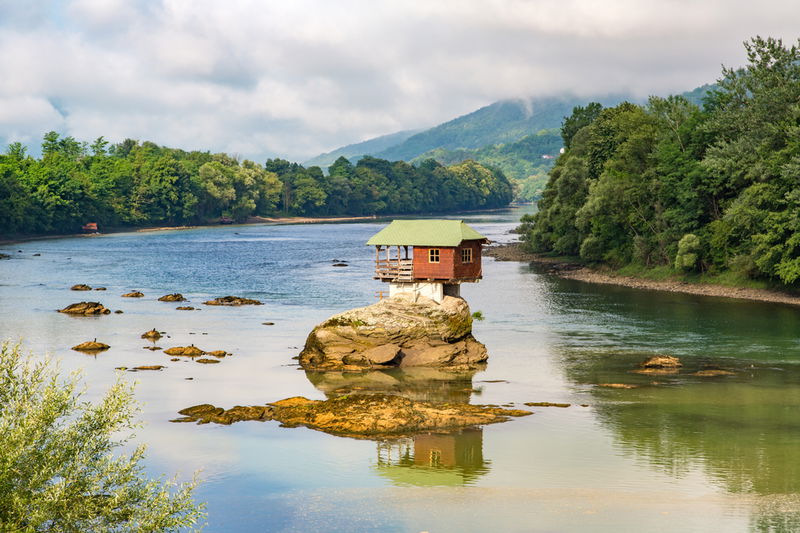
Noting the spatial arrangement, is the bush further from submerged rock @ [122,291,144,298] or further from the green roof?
submerged rock @ [122,291,144,298]

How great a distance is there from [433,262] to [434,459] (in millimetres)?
26323

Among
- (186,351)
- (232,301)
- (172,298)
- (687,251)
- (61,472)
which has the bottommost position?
(186,351)

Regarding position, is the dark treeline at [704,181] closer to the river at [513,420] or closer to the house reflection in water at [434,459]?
the river at [513,420]

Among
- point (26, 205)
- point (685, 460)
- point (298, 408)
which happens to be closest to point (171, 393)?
point (298, 408)

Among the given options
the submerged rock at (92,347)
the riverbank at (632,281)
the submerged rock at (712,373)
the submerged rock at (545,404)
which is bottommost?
the submerged rock at (545,404)

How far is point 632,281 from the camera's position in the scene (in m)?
110

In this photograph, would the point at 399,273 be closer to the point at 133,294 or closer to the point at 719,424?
the point at 719,424

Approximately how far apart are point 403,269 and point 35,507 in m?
44.5

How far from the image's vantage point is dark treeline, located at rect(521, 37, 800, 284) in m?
87.6

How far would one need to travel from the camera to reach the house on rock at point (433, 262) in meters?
66.0

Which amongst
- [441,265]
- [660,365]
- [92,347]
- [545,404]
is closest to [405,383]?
[545,404]

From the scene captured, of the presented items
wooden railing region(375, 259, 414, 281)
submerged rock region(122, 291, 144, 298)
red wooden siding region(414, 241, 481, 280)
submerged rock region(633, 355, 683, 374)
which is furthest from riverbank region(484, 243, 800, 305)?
submerged rock region(122, 291, 144, 298)

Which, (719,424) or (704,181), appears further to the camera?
(704,181)

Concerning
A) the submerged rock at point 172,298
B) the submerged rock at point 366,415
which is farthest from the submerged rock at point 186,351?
the submerged rock at point 172,298
